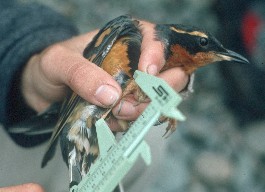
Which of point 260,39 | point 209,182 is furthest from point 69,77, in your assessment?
point 209,182

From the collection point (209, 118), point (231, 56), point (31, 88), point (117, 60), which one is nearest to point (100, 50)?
point (117, 60)

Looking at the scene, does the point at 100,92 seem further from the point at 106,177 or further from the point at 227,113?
the point at 227,113

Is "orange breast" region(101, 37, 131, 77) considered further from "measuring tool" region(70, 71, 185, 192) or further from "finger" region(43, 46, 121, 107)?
"measuring tool" region(70, 71, 185, 192)

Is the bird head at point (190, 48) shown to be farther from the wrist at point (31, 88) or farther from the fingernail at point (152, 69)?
the wrist at point (31, 88)

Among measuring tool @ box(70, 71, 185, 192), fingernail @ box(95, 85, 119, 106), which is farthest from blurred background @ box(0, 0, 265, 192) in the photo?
measuring tool @ box(70, 71, 185, 192)

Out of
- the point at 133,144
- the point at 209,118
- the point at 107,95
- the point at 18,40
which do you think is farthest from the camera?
the point at 209,118

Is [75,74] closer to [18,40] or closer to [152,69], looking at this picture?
[152,69]

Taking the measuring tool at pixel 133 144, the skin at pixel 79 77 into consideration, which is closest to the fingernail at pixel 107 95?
the skin at pixel 79 77
